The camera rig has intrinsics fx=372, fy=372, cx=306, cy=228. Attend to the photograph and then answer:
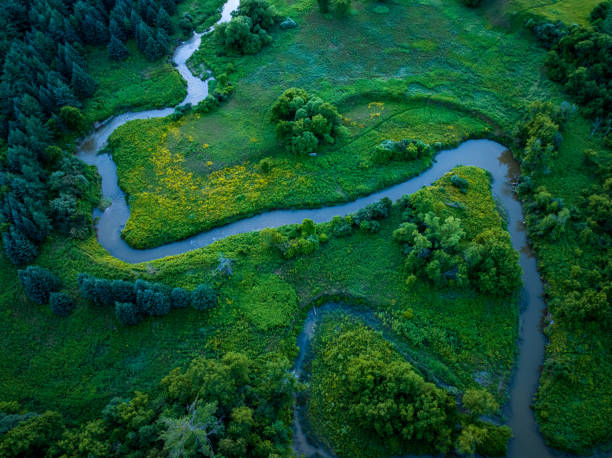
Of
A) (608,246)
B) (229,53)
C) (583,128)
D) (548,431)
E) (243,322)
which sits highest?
(229,53)

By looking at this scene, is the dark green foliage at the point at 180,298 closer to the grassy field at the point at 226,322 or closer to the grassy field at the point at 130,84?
the grassy field at the point at 226,322

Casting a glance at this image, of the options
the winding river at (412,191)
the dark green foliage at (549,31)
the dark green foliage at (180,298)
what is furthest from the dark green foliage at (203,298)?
the dark green foliage at (549,31)

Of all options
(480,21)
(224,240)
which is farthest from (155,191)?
(480,21)

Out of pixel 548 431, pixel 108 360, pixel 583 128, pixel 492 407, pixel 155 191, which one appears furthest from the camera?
pixel 583 128

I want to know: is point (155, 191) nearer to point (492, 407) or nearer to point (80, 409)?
point (80, 409)

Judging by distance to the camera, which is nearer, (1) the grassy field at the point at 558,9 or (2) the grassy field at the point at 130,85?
(2) the grassy field at the point at 130,85

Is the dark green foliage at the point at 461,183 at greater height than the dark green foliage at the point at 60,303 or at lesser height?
greater

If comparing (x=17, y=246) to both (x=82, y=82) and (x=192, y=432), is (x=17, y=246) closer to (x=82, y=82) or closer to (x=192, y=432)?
(x=192, y=432)
